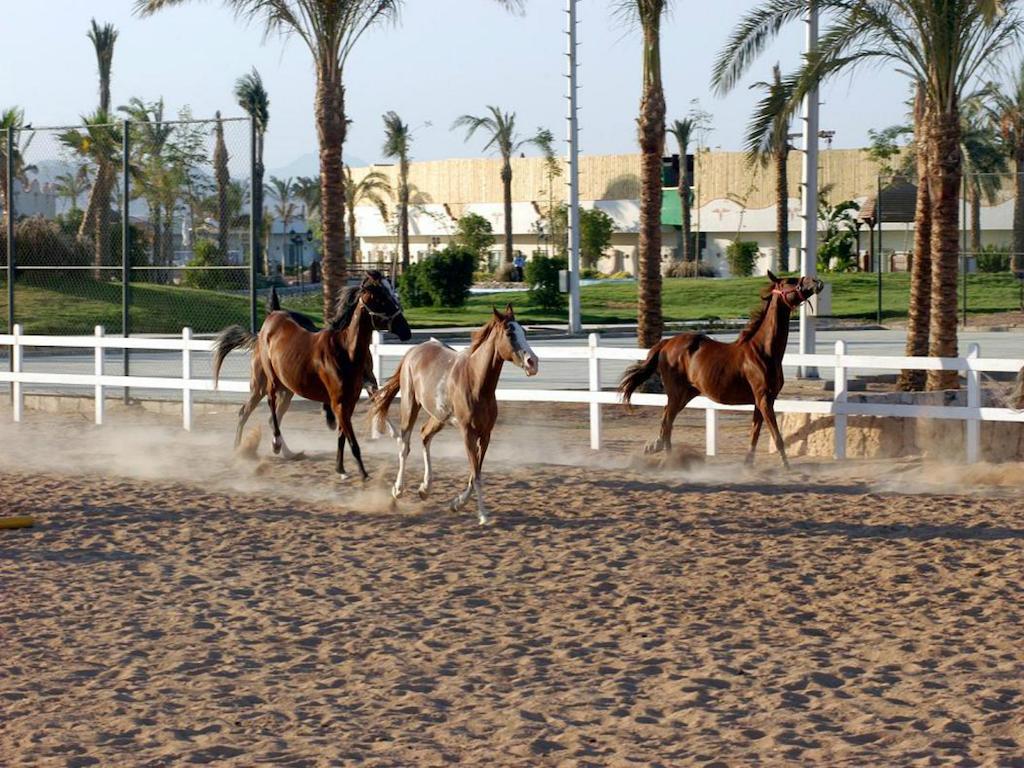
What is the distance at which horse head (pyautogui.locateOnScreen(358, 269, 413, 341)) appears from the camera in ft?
47.9

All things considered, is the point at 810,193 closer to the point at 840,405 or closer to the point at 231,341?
the point at 840,405

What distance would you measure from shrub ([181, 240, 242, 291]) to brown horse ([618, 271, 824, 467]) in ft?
28.5

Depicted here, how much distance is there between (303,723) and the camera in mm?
6918

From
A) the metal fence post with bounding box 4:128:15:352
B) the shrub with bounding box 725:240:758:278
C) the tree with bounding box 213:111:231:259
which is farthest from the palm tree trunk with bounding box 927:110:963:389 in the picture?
the shrub with bounding box 725:240:758:278

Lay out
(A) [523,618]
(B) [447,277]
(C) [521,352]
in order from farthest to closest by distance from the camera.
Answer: (B) [447,277], (C) [521,352], (A) [523,618]

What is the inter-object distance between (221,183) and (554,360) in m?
10.8

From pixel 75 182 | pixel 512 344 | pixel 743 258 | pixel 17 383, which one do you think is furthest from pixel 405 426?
pixel 743 258

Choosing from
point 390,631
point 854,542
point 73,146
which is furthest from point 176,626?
point 73,146

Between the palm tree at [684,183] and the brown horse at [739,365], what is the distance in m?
56.3

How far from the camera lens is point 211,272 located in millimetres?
26109

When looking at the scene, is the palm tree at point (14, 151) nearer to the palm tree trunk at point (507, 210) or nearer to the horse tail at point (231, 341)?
the horse tail at point (231, 341)

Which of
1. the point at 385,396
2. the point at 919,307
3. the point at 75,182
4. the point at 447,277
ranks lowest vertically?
the point at 385,396

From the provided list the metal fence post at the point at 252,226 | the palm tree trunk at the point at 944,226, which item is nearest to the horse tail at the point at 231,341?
the metal fence post at the point at 252,226

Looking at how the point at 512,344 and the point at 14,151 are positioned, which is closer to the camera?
the point at 512,344
